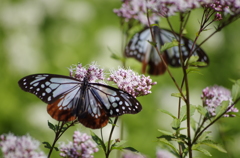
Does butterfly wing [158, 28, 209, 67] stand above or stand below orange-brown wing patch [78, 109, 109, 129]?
above

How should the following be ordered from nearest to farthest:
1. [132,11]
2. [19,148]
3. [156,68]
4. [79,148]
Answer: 1. [19,148]
2. [79,148]
3. [132,11]
4. [156,68]

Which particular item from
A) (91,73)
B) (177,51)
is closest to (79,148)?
(91,73)

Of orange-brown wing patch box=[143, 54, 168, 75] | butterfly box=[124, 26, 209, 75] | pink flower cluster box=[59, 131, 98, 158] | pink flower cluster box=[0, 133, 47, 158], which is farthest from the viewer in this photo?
orange-brown wing patch box=[143, 54, 168, 75]

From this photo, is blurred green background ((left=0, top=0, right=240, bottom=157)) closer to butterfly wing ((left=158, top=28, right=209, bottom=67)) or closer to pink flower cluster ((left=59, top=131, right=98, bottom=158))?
butterfly wing ((left=158, top=28, right=209, bottom=67))

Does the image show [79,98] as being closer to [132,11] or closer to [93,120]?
[93,120]

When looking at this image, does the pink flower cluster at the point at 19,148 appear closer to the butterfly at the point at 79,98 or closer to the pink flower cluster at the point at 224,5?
the butterfly at the point at 79,98

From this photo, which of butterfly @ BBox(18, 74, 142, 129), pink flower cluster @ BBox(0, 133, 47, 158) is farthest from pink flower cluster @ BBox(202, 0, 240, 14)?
pink flower cluster @ BBox(0, 133, 47, 158)
